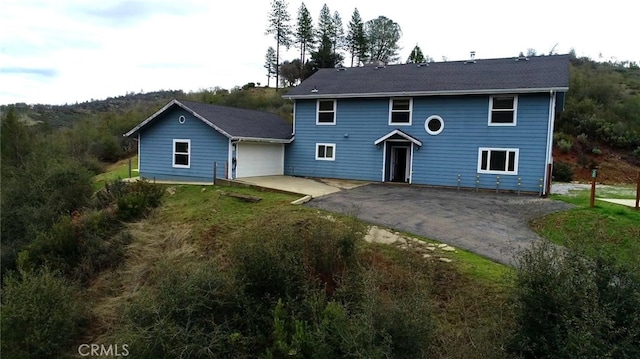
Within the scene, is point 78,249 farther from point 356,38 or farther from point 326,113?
point 356,38

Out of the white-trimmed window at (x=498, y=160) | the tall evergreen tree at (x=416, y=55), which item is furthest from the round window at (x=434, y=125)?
the tall evergreen tree at (x=416, y=55)

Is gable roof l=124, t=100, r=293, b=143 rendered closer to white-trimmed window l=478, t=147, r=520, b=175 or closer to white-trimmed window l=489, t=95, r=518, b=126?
white-trimmed window l=478, t=147, r=520, b=175

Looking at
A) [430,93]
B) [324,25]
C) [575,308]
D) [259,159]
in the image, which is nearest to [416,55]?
[324,25]

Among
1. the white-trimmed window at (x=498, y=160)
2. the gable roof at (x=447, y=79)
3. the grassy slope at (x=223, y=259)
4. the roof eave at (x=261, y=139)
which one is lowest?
the grassy slope at (x=223, y=259)

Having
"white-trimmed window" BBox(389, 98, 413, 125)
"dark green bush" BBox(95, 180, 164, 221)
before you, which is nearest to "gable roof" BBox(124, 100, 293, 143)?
"dark green bush" BBox(95, 180, 164, 221)

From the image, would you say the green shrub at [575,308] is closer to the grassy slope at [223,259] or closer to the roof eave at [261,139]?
the grassy slope at [223,259]

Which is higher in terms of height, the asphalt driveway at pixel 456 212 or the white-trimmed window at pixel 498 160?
the white-trimmed window at pixel 498 160

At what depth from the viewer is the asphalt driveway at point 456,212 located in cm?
930

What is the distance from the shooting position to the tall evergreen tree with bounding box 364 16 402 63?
50094 mm

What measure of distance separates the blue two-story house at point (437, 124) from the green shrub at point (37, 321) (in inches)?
535

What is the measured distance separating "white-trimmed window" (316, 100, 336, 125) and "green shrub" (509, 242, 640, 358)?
48.9 ft

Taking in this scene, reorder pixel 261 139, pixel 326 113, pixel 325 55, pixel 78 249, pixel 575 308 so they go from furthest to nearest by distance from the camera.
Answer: pixel 325 55 → pixel 326 113 → pixel 261 139 → pixel 78 249 → pixel 575 308

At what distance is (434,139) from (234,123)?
8.90m

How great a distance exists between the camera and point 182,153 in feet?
59.7
